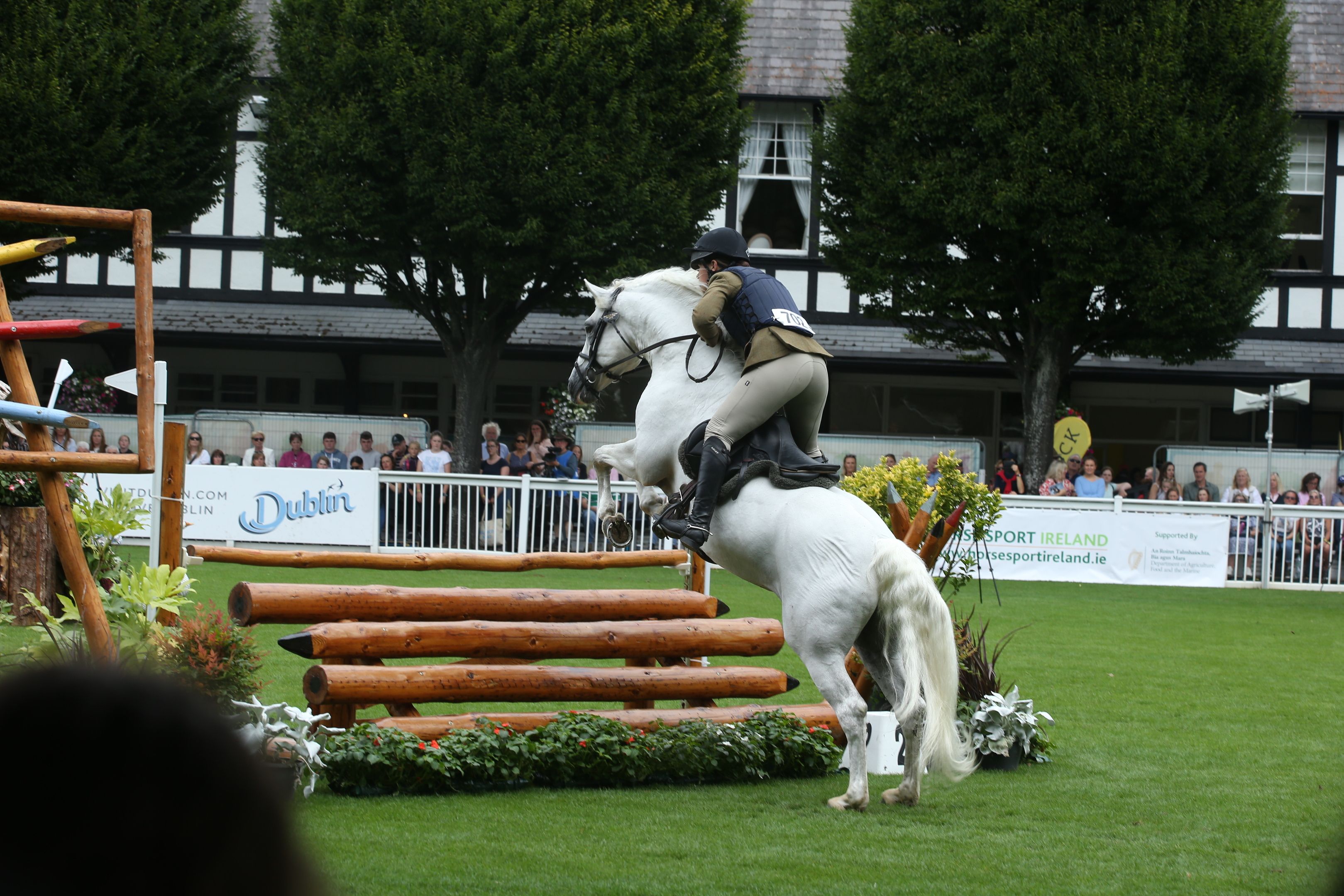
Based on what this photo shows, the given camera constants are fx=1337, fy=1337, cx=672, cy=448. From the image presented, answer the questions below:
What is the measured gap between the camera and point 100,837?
85 centimetres

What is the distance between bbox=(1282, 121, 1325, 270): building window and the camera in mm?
26625

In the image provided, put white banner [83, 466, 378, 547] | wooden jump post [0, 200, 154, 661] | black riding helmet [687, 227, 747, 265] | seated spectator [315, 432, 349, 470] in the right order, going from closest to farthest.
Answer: wooden jump post [0, 200, 154, 661] → black riding helmet [687, 227, 747, 265] → white banner [83, 466, 378, 547] → seated spectator [315, 432, 349, 470]

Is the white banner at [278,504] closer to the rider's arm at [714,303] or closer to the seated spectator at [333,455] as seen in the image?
the seated spectator at [333,455]

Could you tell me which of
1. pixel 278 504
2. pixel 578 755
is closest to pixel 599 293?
pixel 578 755

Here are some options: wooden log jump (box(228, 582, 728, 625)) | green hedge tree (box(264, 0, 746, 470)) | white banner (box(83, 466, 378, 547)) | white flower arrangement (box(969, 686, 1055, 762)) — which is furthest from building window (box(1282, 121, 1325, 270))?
wooden log jump (box(228, 582, 728, 625))

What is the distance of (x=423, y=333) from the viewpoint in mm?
26578

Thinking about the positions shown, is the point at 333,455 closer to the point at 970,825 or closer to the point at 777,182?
the point at 777,182

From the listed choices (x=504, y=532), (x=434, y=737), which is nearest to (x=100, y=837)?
(x=434, y=737)

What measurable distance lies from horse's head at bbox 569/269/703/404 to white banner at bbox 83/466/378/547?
11.6m

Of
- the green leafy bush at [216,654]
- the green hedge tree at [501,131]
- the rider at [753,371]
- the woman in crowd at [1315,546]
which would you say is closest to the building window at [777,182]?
the green hedge tree at [501,131]

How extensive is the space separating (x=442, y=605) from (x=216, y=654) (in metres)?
1.33

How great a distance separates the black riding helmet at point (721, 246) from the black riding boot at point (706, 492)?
114 centimetres

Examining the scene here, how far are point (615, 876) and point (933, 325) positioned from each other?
65.4 feet

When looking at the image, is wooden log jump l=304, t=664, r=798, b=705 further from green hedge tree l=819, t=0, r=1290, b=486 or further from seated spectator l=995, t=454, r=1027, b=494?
green hedge tree l=819, t=0, r=1290, b=486
